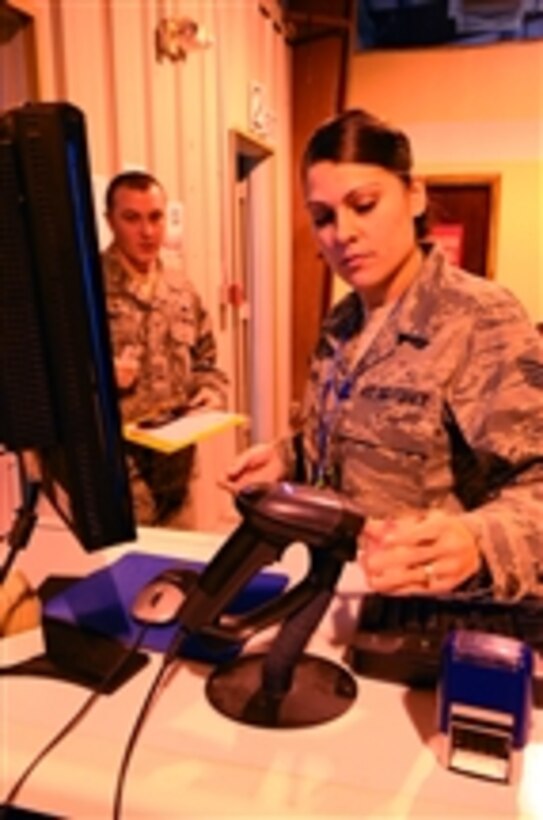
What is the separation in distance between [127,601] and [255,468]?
0.30 metres

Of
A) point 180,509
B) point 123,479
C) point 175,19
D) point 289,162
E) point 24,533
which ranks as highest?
point 175,19

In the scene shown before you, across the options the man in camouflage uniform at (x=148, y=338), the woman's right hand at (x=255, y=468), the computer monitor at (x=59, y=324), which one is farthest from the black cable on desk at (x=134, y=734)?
the man in camouflage uniform at (x=148, y=338)

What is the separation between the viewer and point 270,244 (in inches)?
174

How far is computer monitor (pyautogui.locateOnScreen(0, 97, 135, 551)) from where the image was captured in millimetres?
592

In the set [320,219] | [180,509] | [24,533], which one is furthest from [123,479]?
[180,509]

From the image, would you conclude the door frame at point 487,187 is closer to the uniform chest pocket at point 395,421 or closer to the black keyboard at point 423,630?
the uniform chest pocket at point 395,421

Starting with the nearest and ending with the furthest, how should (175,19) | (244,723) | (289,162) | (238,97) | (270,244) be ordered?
(244,723) → (175,19) → (238,97) → (270,244) → (289,162)

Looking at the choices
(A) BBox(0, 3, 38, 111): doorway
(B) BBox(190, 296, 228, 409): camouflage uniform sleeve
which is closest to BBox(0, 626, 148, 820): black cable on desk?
(B) BBox(190, 296, 228, 409): camouflage uniform sleeve

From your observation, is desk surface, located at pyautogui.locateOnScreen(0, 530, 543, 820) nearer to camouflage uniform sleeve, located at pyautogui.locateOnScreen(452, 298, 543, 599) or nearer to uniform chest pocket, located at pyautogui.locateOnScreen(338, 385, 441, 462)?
camouflage uniform sleeve, located at pyautogui.locateOnScreen(452, 298, 543, 599)

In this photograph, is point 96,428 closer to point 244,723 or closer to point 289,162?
point 244,723

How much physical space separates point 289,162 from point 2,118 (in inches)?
173

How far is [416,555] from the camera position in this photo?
→ 2.27 ft

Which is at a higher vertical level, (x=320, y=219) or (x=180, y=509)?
(x=320, y=219)

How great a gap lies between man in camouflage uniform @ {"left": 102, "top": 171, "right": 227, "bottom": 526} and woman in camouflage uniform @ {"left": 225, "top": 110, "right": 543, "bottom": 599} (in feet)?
3.37
